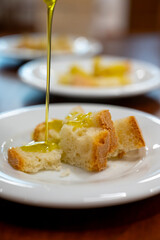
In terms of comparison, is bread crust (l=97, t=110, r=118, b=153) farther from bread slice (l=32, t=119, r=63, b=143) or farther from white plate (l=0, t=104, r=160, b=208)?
bread slice (l=32, t=119, r=63, b=143)

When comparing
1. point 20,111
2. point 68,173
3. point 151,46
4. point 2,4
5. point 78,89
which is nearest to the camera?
point 68,173

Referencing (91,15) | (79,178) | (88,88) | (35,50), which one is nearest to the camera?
(79,178)

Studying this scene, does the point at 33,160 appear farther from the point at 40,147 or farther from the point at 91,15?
the point at 91,15

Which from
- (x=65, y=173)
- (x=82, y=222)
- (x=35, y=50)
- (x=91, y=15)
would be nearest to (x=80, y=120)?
(x=65, y=173)

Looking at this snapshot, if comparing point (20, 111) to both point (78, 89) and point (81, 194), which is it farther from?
point (81, 194)

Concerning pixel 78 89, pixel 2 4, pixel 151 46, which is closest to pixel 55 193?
pixel 78 89

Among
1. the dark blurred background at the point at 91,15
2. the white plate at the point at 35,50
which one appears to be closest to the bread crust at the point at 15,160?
the white plate at the point at 35,50
